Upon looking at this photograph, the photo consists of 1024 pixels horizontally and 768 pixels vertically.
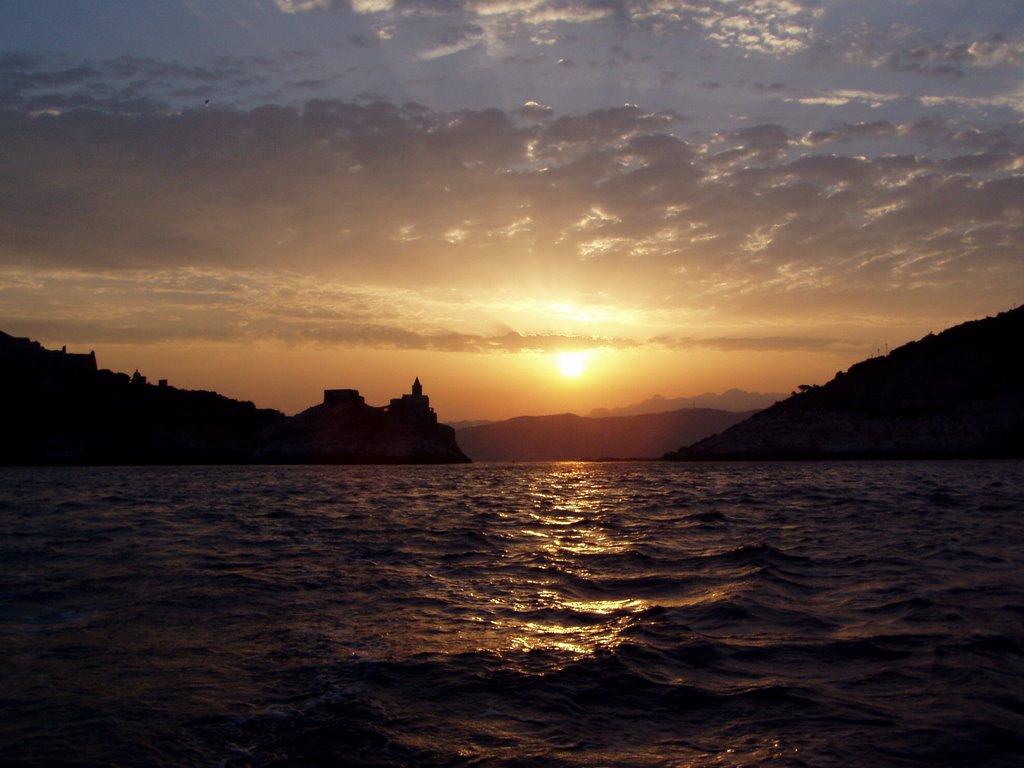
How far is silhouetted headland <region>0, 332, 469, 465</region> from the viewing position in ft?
554

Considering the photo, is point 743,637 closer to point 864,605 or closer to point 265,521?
point 864,605

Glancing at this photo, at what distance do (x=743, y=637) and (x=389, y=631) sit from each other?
5.53 meters

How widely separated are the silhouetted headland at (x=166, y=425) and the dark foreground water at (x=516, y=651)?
154996 millimetres

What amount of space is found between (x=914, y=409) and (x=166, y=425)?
151609 millimetres

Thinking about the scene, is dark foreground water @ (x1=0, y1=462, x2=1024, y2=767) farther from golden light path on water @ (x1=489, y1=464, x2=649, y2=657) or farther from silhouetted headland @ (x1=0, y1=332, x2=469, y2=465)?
silhouetted headland @ (x1=0, y1=332, x2=469, y2=465)

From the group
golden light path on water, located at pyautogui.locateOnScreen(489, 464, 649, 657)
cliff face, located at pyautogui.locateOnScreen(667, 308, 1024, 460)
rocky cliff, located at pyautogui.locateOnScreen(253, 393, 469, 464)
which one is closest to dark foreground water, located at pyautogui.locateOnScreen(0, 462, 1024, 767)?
golden light path on water, located at pyautogui.locateOnScreen(489, 464, 649, 657)

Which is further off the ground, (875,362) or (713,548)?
(875,362)

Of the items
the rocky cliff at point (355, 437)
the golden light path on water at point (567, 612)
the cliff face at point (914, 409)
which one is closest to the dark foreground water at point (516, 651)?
the golden light path on water at point (567, 612)

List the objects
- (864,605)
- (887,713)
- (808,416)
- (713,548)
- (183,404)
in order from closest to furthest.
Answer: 1. (887,713)
2. (864,605)
3. (713,548)
4. (808,416)
5. (183,404)

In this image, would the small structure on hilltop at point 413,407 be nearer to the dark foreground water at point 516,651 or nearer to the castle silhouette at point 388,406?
the castle silhouette at point 388,406

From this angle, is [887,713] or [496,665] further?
[496,665]

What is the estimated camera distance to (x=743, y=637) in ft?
41.3

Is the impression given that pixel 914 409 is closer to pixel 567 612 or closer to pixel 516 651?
pixel 567 612

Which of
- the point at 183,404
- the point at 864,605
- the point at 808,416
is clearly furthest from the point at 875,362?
the point at 864,605
